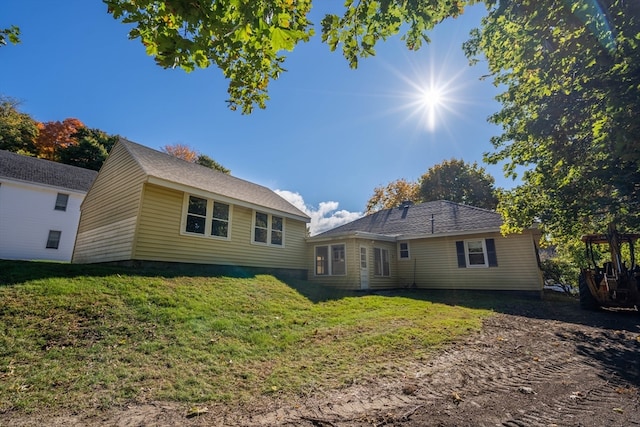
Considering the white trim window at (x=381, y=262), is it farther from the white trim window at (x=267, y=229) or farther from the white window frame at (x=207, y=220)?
the white window frame at (x=207, y=220)

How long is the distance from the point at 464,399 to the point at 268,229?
11.4 metres

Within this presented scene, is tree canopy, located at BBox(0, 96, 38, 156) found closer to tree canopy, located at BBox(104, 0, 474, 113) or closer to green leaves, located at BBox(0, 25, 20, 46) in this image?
green leaves, located at BBox(0, 25, 20, 46)

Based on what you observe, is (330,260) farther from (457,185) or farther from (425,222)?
(457,185)

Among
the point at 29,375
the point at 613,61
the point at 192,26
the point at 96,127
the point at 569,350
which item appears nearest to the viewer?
the point at 192,26

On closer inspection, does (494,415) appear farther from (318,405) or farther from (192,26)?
(192,26)

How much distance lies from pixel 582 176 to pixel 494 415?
9.02 m

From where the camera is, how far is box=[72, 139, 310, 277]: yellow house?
399 inches

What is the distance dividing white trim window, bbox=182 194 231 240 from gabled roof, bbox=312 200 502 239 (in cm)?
479

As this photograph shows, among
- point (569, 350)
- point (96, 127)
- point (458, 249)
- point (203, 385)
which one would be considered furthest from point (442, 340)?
point (96, 127)

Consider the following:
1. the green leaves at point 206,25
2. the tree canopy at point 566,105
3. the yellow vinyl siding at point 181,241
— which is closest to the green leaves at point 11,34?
the green leaves at point 206,25

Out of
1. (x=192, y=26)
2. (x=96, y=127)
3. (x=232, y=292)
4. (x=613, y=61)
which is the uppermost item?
(x=96, y=127)

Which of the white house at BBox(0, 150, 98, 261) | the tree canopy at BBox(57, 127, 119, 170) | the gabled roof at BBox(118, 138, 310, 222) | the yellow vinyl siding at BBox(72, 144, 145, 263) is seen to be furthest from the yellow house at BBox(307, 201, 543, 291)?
the tree canopy at BBox(57, 127, 119, 170)

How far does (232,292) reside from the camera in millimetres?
8539

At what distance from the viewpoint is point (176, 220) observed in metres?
10.7
